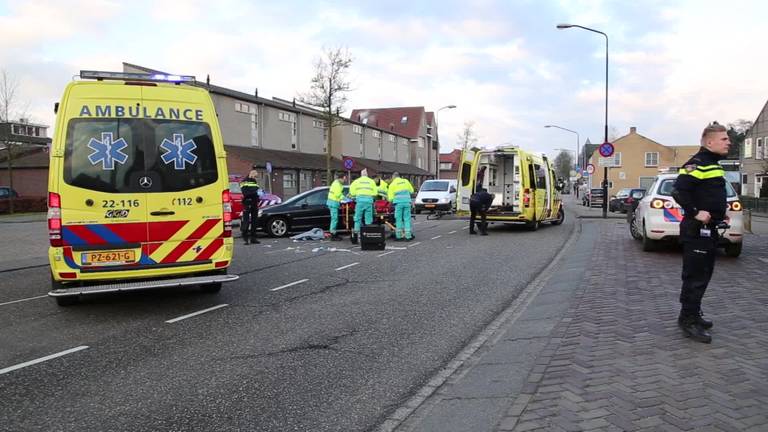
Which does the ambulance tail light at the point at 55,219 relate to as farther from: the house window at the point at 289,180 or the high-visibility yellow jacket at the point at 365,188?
the house window at the point at 289,180

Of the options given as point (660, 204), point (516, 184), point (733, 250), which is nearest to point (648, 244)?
point (660, 204)

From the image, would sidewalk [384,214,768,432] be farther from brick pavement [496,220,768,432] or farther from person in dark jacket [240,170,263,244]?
person in dark jacket [240,170,263,244]

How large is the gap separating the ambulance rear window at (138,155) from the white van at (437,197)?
808 inches

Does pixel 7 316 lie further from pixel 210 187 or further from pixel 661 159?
pixel 661 159

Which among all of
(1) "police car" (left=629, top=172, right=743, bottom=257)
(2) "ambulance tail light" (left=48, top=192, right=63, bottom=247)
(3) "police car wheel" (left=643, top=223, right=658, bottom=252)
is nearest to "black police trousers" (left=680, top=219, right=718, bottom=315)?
(1) "police car" (left=629, top=172, right=743, bottom=257)

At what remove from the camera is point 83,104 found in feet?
21.3

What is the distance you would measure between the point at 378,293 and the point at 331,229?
7490 millimetres

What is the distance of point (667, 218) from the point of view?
1074cm

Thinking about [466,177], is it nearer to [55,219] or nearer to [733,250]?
[733,250]

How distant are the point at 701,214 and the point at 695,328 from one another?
100 centimetres

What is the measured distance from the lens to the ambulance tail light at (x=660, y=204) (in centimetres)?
1075

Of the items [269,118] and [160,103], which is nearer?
[160,103]

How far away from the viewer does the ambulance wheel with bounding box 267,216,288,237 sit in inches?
633

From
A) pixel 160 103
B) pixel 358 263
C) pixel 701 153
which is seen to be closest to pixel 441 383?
pixel 701 153
